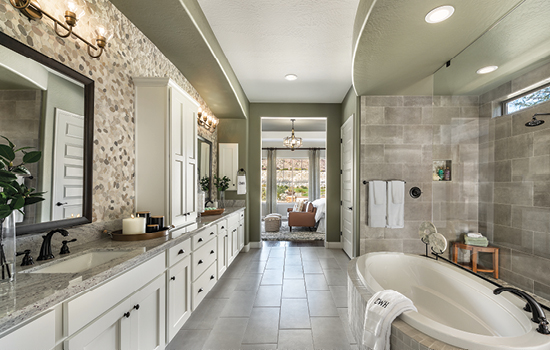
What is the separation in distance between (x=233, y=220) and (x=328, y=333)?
7.16 ft

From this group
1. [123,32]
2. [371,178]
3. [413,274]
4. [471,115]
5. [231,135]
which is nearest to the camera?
[471,115]

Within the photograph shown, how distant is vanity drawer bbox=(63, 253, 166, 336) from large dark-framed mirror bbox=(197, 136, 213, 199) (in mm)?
2384

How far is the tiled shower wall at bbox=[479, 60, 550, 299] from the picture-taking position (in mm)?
1368

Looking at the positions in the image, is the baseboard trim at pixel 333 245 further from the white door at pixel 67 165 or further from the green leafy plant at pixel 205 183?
the white door at pixel 67 165

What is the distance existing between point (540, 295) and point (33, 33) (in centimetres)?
302

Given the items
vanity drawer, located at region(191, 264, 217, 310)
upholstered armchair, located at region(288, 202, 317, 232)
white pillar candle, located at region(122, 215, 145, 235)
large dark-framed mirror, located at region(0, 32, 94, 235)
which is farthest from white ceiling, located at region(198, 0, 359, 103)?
upholstered armchair, located at region(288, 202, 317, 232)

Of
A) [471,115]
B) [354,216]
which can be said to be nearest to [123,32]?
[471,115]

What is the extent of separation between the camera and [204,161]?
14.0ft

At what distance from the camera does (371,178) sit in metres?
3.88

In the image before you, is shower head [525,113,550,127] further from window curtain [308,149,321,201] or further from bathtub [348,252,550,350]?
window curtain [308,149,321,201]

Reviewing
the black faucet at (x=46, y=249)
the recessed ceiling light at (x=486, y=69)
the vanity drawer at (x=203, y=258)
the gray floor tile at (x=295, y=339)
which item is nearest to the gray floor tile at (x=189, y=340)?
the vanity drawer at (x=203, y=258)

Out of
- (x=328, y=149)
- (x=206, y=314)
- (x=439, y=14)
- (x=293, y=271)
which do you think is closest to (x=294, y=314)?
(x=206, y=314)

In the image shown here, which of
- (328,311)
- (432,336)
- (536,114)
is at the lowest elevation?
(328,311)

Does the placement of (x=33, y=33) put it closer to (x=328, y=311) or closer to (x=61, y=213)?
(x=61, y=213)
